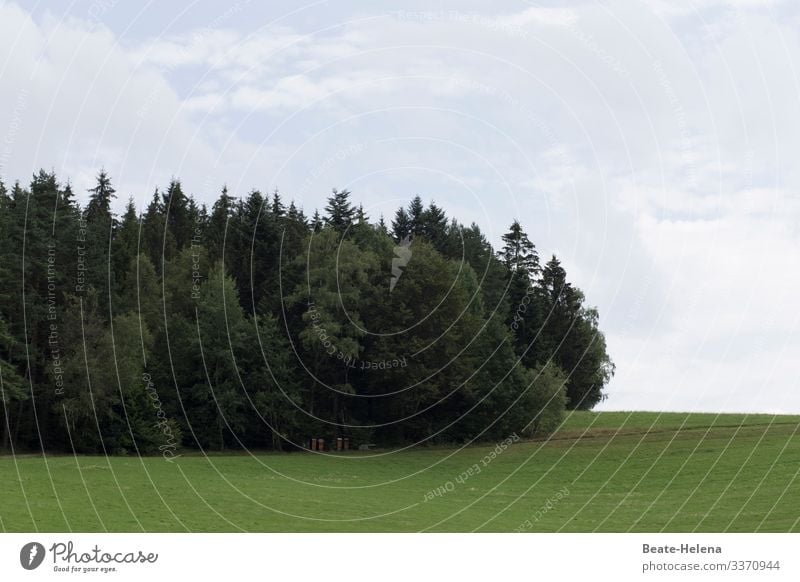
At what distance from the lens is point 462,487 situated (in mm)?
53969

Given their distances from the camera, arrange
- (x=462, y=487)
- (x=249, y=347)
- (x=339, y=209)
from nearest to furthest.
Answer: (x=462, y=487), (x=249, y=347), (x=339, y=209)

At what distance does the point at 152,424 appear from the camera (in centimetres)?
6575

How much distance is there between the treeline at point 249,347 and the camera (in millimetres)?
→ 62438

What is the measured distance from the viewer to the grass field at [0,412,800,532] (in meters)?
36.1

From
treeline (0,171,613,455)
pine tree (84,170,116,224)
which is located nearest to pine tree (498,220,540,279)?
treeline (0,171,613,455)

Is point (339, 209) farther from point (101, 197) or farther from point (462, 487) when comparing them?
point (462, 487)

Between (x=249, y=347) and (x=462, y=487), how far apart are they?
21743mm

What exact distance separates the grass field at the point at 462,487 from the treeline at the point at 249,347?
131 inches

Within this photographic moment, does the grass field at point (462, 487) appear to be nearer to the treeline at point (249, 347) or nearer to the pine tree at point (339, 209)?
the treeline at point (249, 347)

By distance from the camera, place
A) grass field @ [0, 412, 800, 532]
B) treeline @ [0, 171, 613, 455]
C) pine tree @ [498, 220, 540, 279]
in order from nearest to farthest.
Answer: grass field @ [0, 412, 800, 532], treeline @ [0, 171, 613, 455], pine tree @ [498, 220, 540, 279]

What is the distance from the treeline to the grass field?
3329 mm

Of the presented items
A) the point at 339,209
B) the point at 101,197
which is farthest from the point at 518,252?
the point at 101,197

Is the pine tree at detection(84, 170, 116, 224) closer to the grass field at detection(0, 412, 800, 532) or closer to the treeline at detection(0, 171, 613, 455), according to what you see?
the treeline at detection(0, 171, 613, 455)
